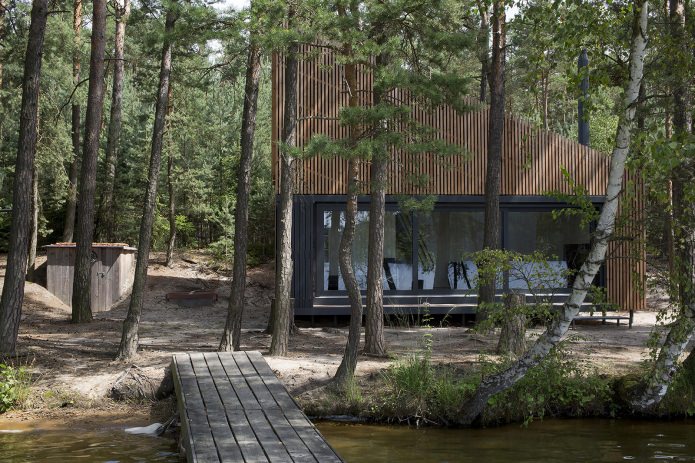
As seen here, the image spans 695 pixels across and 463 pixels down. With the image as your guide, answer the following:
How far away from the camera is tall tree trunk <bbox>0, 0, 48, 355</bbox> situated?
34.5ft

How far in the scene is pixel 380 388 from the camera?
9.62 metres

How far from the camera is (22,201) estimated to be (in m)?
10.6

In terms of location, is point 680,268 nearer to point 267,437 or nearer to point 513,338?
point 513,338

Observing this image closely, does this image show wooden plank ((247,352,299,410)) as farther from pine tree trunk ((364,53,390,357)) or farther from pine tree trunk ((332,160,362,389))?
pine tree trunk ((364,53,390,357))

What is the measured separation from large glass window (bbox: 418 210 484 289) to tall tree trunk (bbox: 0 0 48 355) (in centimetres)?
776

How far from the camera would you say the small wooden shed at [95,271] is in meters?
17.5

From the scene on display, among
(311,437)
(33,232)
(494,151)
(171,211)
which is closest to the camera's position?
(311,437)

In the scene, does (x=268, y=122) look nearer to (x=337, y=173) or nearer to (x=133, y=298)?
(x=337, y=173)

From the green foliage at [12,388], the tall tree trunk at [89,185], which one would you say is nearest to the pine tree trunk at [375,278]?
the green foliage at [12,388]

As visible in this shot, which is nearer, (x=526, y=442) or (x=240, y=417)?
(x=240, y=417)

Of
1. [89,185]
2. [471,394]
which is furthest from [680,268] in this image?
[89,185]

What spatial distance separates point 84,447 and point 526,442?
15.2 ft

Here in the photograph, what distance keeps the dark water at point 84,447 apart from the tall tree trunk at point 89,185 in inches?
257

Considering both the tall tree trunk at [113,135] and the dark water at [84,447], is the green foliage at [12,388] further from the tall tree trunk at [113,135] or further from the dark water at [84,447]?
the tall tree trunk at [113,135]
